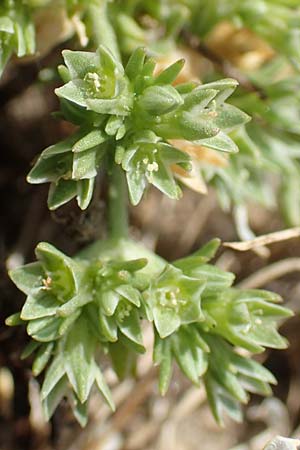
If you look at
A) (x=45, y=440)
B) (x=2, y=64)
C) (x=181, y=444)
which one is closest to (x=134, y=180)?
(x=2, y=64)

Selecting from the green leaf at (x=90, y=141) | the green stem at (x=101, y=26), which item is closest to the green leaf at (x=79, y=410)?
the green leaf at (x=90, y=141)

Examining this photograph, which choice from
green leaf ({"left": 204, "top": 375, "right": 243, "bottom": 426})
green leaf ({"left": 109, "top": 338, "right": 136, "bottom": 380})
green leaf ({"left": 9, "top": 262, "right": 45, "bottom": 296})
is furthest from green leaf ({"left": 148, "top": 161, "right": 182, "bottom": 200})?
green leaf ({"left": 204, "top": 375, "right": 243, "bottom": 426})

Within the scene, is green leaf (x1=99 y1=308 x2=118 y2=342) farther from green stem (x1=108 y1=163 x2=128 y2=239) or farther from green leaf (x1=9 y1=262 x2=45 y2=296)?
green stem (x1=108 y1=163 x2=128 y2=239)

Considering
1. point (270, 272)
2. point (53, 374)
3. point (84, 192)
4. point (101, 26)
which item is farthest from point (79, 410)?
point (101, 26)

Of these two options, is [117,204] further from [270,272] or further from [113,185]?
[270,272]

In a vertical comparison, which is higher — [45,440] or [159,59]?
[159,59]

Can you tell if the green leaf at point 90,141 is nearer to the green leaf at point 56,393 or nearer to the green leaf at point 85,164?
the green leaf at point 85,164

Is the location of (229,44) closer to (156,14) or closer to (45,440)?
(156,14)

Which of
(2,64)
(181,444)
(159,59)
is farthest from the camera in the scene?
(181,444)
